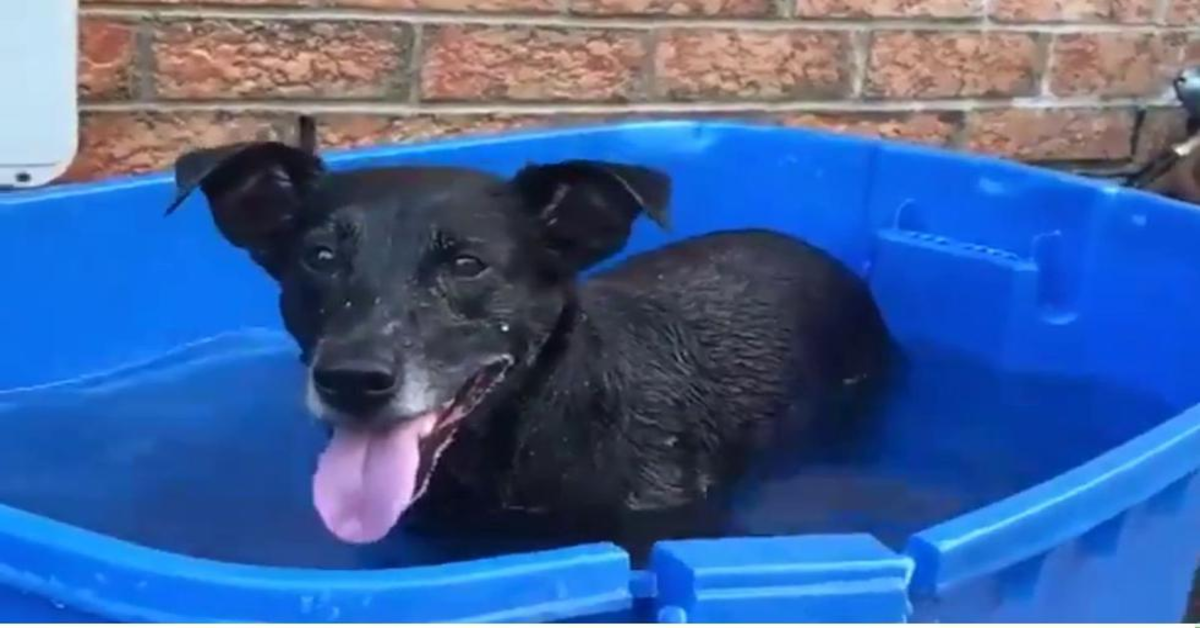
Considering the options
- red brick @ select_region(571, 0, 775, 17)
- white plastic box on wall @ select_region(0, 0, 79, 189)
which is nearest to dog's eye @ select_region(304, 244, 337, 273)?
white plastic box on wall @ select_region(0, 0, 79, 189)

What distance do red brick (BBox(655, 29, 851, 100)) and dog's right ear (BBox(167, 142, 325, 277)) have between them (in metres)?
1.00

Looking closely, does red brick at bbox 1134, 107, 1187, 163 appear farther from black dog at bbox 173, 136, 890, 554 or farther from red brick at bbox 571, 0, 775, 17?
black dog at bbox 173, 136, 890, 554

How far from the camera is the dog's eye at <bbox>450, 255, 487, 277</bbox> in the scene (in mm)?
1611

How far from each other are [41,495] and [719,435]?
73 cm

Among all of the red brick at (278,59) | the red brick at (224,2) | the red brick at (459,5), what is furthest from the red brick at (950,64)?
the red brick at (224,2)

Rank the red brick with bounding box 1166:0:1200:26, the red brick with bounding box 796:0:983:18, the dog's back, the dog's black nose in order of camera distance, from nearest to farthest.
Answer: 1. the dog's black nose
2. the dog's back
3. the red brick with bounding box 796:0:983:18
4. the red brick with bounding box 1166:0:1200:26

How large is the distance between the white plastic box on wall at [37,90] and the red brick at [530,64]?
0.56 meters

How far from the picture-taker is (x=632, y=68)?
8.61ft

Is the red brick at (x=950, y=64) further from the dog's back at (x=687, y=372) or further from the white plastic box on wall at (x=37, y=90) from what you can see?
the white plastic box on wall at (x=37, y=90)

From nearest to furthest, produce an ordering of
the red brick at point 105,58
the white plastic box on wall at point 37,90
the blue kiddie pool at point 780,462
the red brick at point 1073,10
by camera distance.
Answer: the blue kiddie pool at point 780,462, the white plastic box on wall at point 37,90, the red brick at point 105,58, the red brick at point 1073,10

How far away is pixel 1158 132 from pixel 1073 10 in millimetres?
306

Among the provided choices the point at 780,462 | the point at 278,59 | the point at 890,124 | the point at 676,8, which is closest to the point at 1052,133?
the point at 890,124

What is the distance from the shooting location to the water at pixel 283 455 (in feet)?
5.76

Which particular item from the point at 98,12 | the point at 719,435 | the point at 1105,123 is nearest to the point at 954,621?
the point at 719,435
